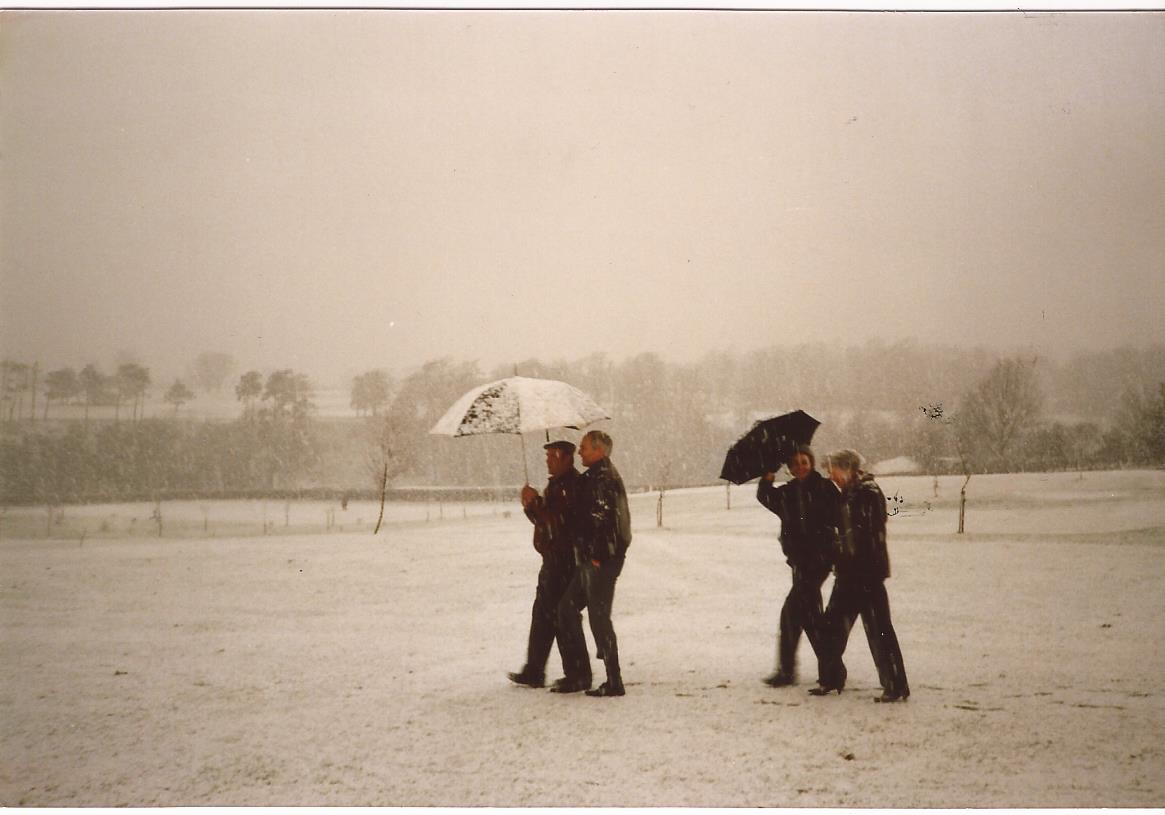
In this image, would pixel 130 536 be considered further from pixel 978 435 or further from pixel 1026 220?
pixel 1026 220

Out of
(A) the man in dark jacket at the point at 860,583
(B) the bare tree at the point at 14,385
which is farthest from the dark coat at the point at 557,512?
(B) the bare tree at the point at 14,385

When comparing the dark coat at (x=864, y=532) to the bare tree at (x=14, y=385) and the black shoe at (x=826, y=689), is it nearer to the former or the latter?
the black shoe at (x=826, y=689)

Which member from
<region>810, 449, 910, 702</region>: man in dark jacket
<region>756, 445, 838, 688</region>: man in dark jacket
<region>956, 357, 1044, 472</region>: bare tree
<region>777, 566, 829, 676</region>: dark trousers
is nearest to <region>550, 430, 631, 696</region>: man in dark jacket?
<region>756, 445, 838, 688</region>: man in dark jacket

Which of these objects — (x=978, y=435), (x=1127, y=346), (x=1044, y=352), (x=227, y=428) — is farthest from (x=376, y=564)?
(x=1127, y=346)

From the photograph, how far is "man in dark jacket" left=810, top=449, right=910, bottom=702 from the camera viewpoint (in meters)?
3.94

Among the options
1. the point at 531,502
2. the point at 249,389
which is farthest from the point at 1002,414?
the point at 249,389

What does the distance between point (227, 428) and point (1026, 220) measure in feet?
15.8

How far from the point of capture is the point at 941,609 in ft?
14.9

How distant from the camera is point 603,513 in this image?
3973 millimetres

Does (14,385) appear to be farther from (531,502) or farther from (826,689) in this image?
(826,689)

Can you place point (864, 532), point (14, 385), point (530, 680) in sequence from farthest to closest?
point (14, 385) → point (530, 680) → point (864, 532)

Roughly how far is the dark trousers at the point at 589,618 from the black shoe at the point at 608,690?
2 cm

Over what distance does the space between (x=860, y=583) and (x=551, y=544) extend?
147 cm

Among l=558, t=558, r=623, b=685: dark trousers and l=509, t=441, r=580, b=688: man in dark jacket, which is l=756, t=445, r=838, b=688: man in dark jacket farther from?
l=509, t=441, r=580, b=688: man in dark jacket
